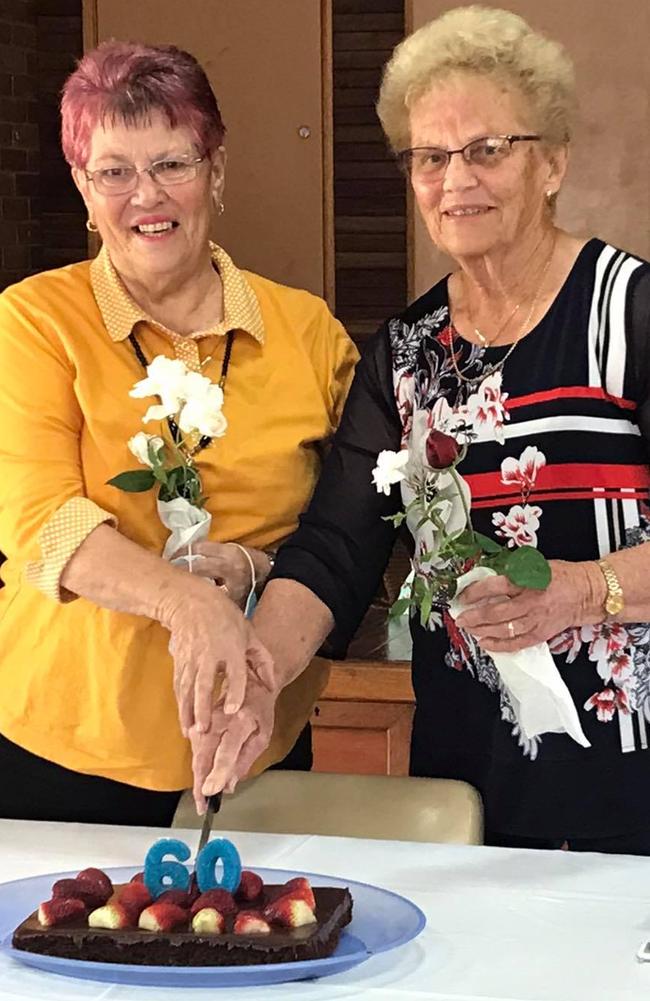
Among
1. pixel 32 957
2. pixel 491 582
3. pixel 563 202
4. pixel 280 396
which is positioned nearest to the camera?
pixel 32 957

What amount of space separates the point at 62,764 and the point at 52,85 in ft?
10.8

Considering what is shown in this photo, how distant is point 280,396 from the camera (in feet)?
7.03

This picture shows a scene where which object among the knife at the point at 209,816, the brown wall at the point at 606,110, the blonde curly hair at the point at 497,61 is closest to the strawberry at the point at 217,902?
the knife at the point at 209,816

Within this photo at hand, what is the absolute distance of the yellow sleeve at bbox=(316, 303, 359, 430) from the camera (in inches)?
86.9

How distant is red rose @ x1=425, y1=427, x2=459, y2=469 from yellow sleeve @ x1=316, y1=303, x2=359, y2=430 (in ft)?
1.63

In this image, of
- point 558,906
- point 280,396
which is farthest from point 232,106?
point 558,906

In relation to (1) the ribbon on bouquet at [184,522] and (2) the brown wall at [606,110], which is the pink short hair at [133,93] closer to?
(1) the ribbon on bouquet at [184,522]

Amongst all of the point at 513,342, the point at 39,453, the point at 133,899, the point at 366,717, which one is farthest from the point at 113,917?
the point at 366,717

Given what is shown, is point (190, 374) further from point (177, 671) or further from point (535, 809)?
point (535, 809)

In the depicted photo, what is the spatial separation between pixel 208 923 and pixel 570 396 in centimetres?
82

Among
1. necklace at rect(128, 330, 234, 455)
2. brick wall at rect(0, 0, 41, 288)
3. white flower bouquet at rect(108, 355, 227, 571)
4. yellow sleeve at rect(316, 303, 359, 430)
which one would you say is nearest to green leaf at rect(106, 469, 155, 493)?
white flower bouquet at rect(108, 355, 227, 571)

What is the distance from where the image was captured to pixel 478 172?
201 centimetres

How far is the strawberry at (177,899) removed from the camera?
1549 millimetres

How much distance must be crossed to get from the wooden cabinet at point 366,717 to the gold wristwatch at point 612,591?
135cm
